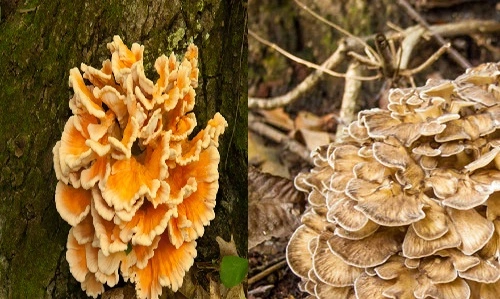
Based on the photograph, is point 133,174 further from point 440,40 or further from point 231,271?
point 440,40

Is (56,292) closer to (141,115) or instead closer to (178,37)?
(141,115)

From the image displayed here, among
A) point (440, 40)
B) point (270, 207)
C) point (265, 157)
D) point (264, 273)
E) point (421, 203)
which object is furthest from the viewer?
point (440, 40)

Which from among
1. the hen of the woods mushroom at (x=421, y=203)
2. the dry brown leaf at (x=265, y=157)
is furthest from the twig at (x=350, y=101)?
the hen of the woods mushroom at (x=421, y=203)

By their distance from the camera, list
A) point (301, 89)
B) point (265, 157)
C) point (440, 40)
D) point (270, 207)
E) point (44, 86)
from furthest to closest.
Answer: point (440, 40) < point (301, 89) < point (265, 157) < point (270, 207) < point (44, 86)

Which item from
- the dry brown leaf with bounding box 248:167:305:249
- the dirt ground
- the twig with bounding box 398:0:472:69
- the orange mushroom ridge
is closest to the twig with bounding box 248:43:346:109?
the dirt ground

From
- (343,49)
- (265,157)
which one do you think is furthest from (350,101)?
Answer: (265,157)

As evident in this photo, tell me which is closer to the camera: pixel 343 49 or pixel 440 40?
pixel 343 49
